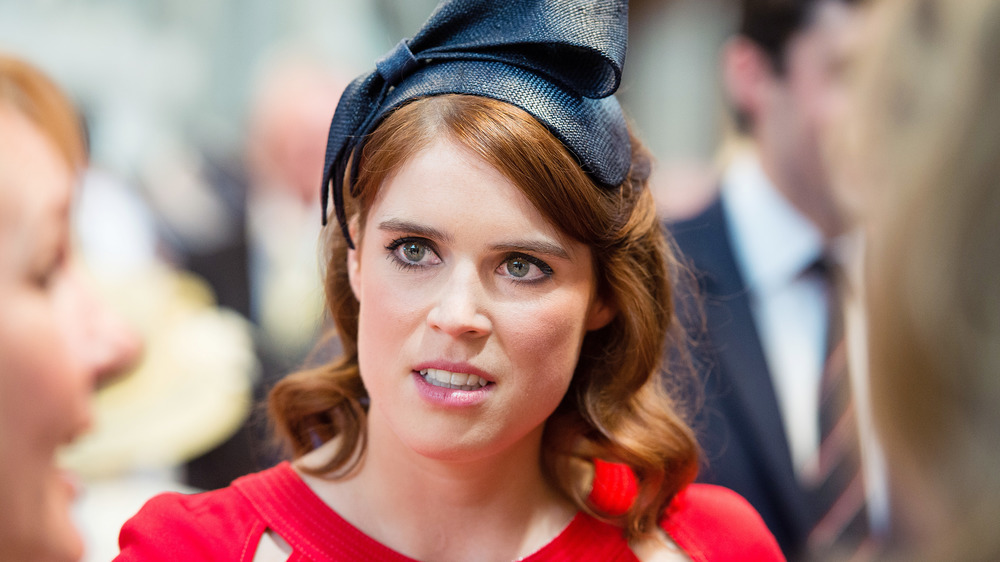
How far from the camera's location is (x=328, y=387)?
1431mm

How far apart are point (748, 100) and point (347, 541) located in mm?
1782

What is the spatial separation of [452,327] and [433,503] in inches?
12.4

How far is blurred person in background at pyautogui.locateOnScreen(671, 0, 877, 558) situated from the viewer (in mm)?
2260

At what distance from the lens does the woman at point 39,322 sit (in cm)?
173

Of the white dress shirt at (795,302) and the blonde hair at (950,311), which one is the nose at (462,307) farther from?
the white dress shirt at (795,302)

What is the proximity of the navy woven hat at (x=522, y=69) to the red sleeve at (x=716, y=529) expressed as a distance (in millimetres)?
562

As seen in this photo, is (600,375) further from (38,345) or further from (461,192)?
(38,345)

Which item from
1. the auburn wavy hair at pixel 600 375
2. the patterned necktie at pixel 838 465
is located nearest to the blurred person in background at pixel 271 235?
the auburn wavy hair at pixel 600 375

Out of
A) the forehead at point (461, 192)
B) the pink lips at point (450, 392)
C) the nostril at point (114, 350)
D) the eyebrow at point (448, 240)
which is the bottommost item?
the nostril at point (114, 350)

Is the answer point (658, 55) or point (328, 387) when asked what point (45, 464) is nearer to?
point (328, 387)

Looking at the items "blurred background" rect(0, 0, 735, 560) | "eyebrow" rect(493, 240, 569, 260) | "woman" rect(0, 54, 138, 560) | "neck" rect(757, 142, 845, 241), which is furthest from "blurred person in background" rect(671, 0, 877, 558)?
"woman" rect(0, 54, 138, 560)

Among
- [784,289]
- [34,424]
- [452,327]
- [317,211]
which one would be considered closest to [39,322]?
[34,424]

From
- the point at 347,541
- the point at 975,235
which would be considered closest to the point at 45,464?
the point at 347,541

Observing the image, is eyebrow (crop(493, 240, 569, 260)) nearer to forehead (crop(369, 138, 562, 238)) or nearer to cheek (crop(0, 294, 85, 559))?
forehead (crop(369, 138, 562, 238))
